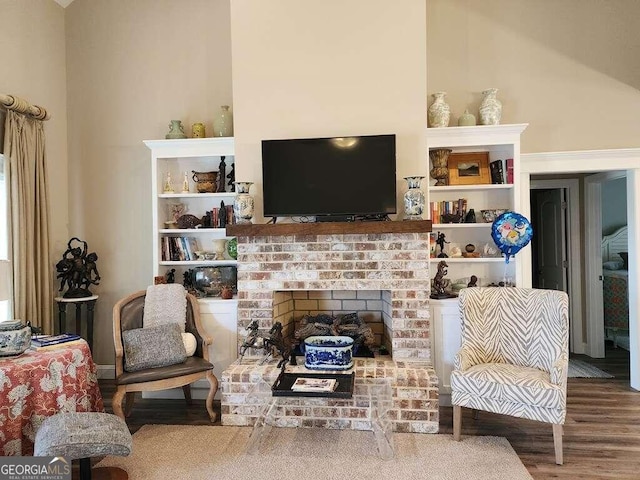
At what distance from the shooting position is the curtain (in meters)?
3.72

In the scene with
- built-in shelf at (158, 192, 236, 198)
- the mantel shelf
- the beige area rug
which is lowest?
the beige area rug

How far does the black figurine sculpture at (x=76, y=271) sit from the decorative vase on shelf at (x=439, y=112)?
3.41 m

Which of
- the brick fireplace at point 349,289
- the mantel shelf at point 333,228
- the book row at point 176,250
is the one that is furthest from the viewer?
the book row at point 176,250

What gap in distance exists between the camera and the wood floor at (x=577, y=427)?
8.72 ft

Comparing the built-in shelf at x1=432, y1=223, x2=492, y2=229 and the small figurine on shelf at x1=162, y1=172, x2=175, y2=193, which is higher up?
the small figurine on shelf at x1=162, y1=172, x2=175, y2=193

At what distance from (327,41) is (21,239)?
3033 millimetres

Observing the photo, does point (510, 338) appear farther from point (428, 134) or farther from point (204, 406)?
point (204, 406)

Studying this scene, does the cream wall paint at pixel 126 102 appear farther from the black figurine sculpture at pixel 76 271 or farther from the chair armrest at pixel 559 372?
the chair armrest at pixel 559 372

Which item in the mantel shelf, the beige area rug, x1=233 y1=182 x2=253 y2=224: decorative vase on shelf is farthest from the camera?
x1=233 y1=182 x2=253 y2=224: decorative vase on shelf

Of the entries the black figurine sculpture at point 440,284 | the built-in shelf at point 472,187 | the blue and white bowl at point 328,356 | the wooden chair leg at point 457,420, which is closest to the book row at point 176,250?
the blue and white bowl at point 328,356

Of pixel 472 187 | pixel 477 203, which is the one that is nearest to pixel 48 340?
pixel 472 187

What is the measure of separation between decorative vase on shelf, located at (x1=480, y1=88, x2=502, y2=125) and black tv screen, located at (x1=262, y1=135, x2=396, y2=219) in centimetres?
114

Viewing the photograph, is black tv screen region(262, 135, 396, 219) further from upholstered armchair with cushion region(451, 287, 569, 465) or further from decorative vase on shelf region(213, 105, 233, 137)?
upholstered armchair with cushion region(451, 287, 569, 465)

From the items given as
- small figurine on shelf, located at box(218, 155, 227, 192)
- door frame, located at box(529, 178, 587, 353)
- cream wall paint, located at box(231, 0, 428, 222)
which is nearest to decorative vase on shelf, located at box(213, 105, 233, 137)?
small figurine on shelf, located at box(218, 155, 227, 192)
